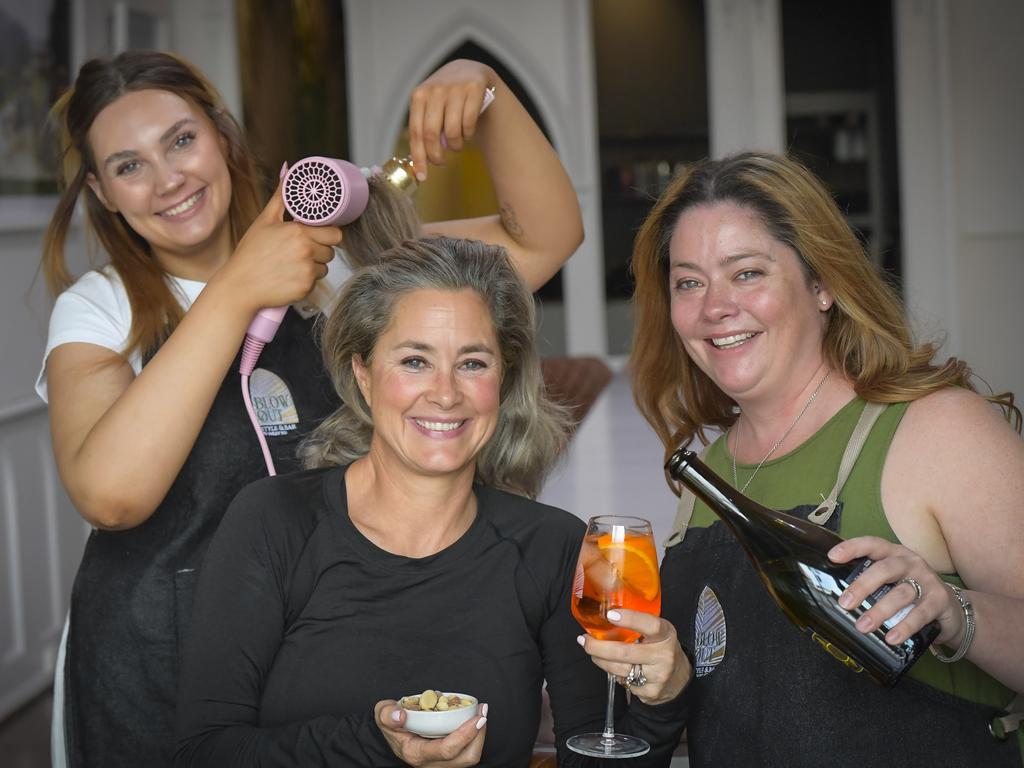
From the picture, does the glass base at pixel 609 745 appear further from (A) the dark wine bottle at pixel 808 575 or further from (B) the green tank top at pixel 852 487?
(B) the green tank top at pixel 852 487

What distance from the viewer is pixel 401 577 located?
1.63 metres

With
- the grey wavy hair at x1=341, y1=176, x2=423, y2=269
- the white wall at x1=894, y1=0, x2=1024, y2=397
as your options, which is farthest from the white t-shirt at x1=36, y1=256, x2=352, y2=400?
the white wall at x1=894, y1=0, x2=1024, y2=397

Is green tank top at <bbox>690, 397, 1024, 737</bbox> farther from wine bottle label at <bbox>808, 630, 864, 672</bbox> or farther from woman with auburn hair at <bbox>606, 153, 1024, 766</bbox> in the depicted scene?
wine bottle label at <bbox>808, 630, 864, 672</bbox>

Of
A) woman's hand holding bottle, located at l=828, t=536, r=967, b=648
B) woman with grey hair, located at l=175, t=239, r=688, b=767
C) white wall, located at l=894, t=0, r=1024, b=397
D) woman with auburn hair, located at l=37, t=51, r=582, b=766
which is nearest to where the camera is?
woman's hand holding bottle, located at l=828, t=536, r=967, b=648

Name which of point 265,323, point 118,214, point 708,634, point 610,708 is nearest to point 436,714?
point 610,708

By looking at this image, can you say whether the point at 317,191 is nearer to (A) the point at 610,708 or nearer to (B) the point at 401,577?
(B) the point at 401,577

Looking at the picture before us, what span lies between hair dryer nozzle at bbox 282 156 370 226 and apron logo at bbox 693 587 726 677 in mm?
754

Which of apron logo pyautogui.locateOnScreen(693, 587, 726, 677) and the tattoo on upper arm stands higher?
the tattoo on upper arm

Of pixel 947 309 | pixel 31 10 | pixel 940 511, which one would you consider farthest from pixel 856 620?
pixel 947 309

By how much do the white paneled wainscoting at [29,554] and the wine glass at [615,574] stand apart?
291cm

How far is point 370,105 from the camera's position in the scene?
7.36 meters

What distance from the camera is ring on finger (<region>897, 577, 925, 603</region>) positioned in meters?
1.25

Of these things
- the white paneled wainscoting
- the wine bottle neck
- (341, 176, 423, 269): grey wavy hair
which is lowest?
the white paneled wainscoting

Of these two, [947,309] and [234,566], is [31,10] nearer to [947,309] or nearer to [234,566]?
[234,566]
